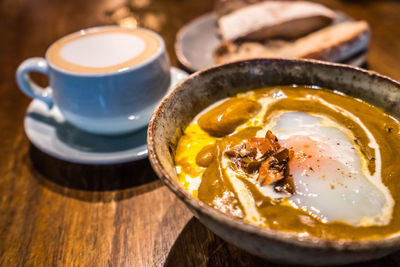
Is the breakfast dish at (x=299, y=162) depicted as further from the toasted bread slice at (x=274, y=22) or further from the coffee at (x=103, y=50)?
the toasted bread slice at (x=274, y=22)

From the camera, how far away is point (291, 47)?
2.49 meters

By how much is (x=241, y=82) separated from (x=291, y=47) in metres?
1.24

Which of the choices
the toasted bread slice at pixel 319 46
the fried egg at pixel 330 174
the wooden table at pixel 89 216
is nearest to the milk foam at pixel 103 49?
the wooden table at pixel 89 216

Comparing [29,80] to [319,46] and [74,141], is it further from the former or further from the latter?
[319,46]

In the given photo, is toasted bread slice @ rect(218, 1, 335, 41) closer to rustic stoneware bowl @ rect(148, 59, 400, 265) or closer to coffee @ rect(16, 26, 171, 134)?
coffee @ rect(16, 26, 171, 134)

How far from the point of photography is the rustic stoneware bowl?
0.71 meters

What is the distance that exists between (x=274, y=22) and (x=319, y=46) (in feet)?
1.59

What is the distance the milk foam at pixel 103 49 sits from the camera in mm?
1602

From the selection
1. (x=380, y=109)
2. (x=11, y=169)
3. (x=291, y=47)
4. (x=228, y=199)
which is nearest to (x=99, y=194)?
(x=11, y=169)

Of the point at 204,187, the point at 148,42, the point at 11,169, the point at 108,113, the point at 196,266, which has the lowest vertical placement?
the point at 11,169

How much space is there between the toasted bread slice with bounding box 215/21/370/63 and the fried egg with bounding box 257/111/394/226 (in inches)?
35.9

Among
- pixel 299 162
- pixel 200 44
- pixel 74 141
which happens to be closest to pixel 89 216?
pixel 74 141

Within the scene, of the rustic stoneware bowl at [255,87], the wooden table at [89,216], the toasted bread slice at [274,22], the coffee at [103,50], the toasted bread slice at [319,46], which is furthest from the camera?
the toasted bread slice at [274,22]

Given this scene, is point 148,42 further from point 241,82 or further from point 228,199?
point 228,199
